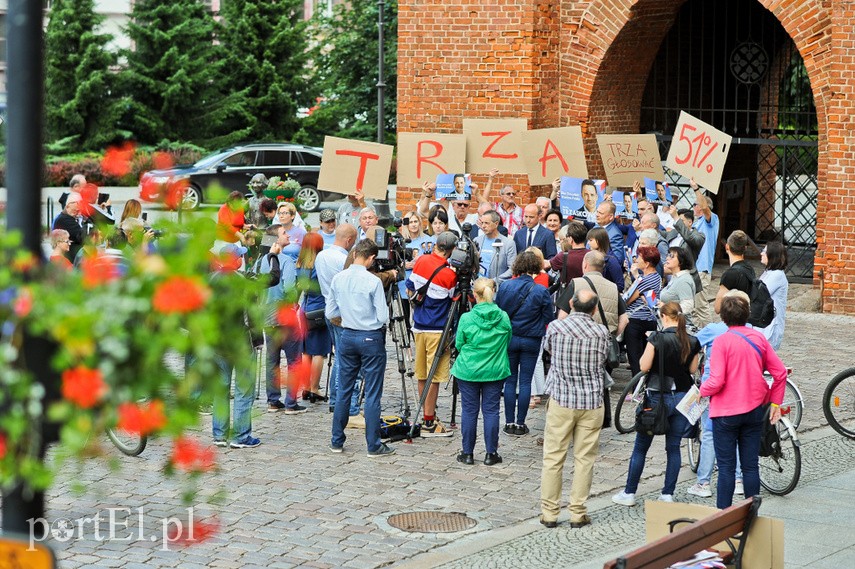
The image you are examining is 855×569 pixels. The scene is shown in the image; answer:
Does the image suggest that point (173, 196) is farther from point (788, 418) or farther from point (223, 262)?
point (788, 418)

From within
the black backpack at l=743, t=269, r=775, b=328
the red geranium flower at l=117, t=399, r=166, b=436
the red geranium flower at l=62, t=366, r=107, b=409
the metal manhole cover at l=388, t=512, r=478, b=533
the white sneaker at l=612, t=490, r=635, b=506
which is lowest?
the metal manhole cover at l=388, t=512, r=478, b=533

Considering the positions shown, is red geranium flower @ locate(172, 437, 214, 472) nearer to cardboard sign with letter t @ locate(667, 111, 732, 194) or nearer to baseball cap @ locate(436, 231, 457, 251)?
baseball cap @ locate(436, 231, 457, 251)

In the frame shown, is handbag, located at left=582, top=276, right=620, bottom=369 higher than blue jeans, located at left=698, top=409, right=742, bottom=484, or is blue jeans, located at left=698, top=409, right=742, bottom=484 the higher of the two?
handbag, located at left=582, top=276, right=620, bottom=369

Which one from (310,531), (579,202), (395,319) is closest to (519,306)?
(395,319)

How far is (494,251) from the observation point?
12781 millimetres

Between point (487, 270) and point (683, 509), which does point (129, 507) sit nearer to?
point (683, 509)

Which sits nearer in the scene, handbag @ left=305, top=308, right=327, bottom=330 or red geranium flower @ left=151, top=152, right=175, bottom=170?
red geranium flower @ left=151, top=152, right=175, bottom=170

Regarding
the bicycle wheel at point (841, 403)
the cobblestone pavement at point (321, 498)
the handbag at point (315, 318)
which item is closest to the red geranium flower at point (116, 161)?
the cobblestone pavement at point (321, 498)

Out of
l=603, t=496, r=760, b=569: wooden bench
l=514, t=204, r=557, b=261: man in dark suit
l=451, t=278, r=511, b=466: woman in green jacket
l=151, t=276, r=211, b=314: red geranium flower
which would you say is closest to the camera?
l=151, t=276, r=211, b=314: red geranium flower

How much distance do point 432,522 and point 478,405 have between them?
1427mm

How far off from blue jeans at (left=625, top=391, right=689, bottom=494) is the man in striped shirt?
444 mm

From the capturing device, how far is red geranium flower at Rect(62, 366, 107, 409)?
3.27 meters

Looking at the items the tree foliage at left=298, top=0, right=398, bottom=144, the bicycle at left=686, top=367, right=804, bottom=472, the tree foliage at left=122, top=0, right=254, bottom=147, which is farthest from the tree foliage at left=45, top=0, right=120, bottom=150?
the bicycle at left=686, top=367, right=804, bottom=472

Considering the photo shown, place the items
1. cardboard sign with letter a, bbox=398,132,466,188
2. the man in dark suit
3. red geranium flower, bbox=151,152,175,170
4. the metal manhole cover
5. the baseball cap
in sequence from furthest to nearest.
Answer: cardboard sign with letter a, bbox=398,132,466,188 → the man in dark suit → the baseball cap → the metal manhole cover → red geranium flower, bbox=151,152,175,170
